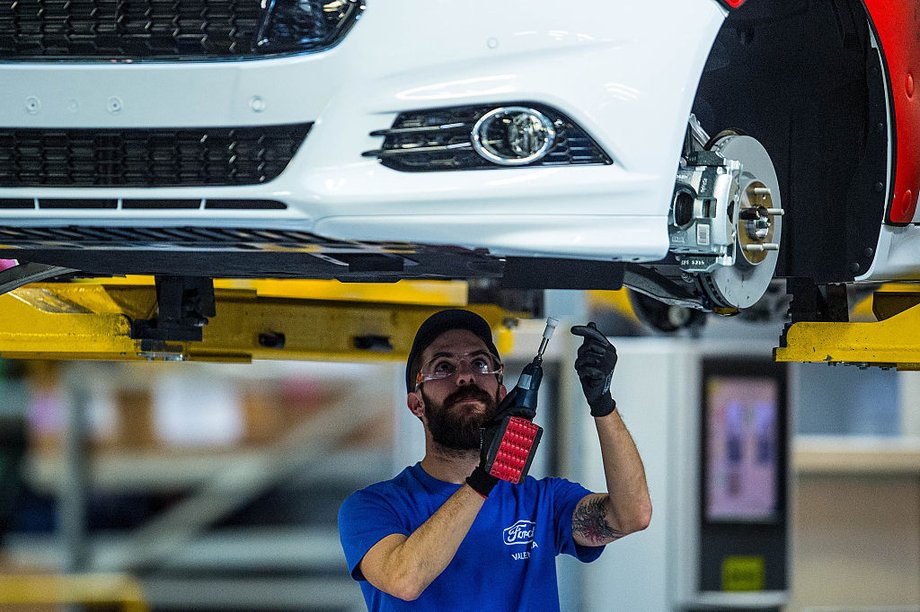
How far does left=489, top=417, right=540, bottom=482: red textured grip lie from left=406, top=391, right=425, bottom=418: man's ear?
45cm

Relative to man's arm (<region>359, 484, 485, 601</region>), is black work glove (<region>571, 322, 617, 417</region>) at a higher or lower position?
higher

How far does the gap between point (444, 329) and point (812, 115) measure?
2.90 feet

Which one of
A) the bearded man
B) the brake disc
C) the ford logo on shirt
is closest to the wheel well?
the brake disc

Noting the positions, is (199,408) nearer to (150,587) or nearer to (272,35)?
(150,587)

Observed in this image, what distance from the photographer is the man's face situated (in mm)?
2590

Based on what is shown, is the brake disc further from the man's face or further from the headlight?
the headlight

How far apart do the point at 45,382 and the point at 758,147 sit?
11397 mm

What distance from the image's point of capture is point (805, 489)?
689cm

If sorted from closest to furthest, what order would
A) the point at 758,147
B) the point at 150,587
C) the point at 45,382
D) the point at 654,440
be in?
the point at 758,147
the point at 654,440
the point at 150,587
the point at 45,382

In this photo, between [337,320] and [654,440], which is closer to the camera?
[337,320]

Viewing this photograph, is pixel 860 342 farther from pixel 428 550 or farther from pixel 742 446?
pixel 742 446

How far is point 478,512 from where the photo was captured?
2.46m

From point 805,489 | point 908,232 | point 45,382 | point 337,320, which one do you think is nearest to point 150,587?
point 45,382

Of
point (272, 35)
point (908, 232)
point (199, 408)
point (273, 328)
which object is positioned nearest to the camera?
point (272, 35)
